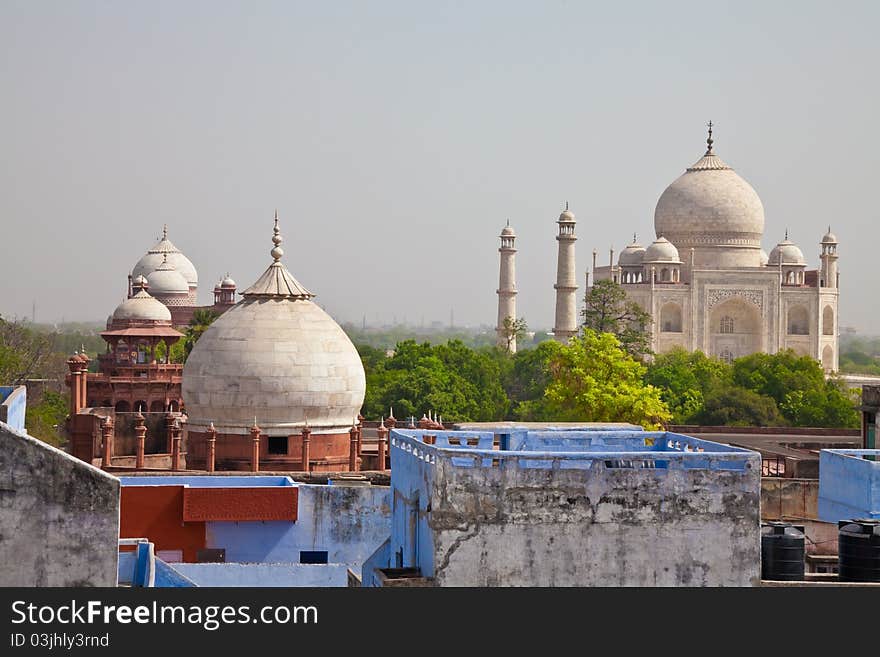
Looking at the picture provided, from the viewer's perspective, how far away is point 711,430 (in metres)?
37.8

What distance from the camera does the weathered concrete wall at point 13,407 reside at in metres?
14.8

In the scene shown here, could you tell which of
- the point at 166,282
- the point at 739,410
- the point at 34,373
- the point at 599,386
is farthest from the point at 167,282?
the point at 599,386

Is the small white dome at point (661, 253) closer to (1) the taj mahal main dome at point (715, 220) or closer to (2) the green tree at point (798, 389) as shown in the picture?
(1) the taj mahal main dome at point (715, 220)

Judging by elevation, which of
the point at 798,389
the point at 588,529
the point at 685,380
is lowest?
the point at 588,529

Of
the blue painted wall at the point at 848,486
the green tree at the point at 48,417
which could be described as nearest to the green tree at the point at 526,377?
the green tree at the point at 48,417

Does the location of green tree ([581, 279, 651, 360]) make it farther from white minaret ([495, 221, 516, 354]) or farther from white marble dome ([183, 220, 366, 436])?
white marble dome ([183, 220, 366, 436])

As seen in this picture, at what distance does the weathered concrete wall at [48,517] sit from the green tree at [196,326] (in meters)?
32.3

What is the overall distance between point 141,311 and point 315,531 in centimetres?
2207

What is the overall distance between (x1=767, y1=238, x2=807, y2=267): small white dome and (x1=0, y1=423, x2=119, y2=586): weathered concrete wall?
176 ft

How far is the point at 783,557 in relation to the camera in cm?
1399

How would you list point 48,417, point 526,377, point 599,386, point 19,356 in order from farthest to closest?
1. point 526,377
2. point 19,356
3. point 48,417
4. point 599,386

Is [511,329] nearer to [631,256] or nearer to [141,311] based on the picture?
[631,256]

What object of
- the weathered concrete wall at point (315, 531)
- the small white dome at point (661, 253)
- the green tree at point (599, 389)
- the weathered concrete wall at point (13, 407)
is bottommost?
the weathered concrete wall at point (315, 531)

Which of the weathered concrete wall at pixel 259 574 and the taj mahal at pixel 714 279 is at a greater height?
the taj mahal at pixel 714 279
